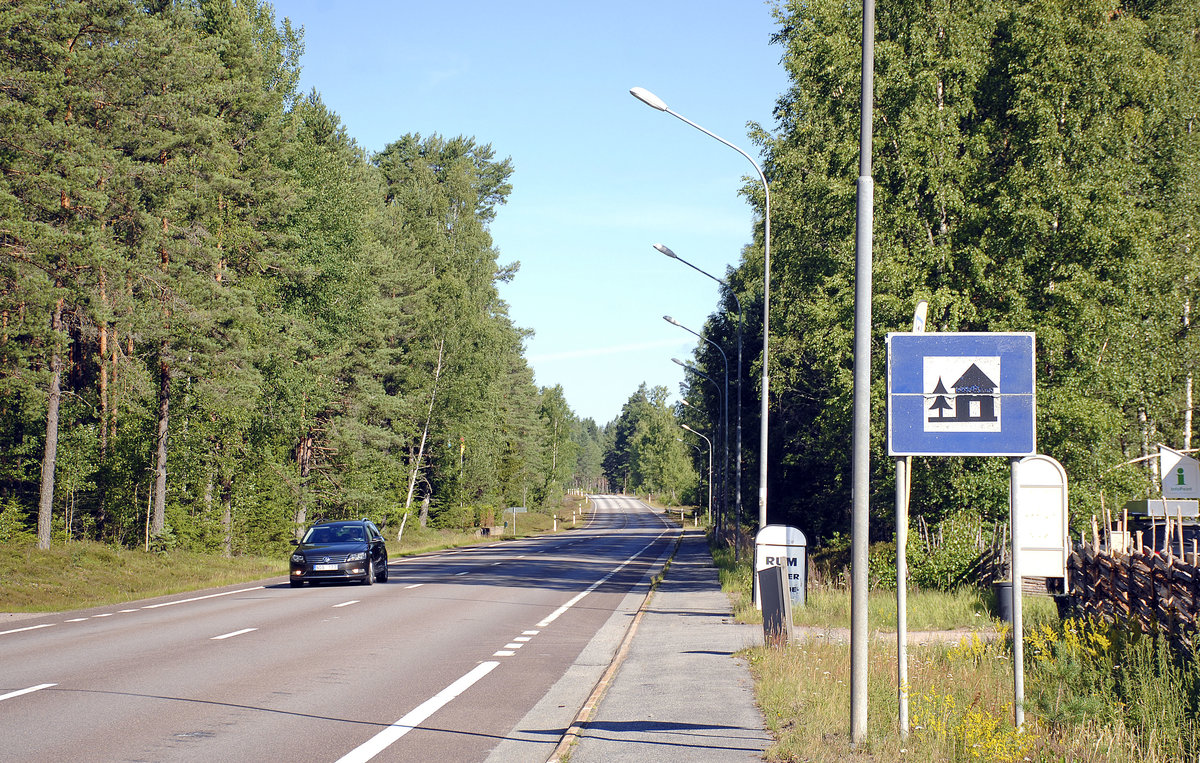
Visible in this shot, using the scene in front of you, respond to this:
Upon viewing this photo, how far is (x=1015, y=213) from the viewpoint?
2130 cm

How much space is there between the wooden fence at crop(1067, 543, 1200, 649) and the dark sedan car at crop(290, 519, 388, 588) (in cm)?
1676

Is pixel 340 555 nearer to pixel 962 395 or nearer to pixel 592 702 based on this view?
pixel 592 702

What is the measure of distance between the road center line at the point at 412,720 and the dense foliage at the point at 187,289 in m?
18.5

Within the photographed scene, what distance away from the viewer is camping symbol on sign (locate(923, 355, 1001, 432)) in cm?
732

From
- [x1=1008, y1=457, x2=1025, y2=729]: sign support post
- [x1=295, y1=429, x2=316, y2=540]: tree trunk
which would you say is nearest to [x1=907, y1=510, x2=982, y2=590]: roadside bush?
[x1=1008, y1=457, x2=1025, y2=729]: sign support post

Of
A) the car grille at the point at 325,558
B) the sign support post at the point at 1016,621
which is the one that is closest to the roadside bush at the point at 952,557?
the car grille at the point at 325,558

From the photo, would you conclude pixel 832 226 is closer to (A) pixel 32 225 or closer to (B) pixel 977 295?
(B) pixel 977 295

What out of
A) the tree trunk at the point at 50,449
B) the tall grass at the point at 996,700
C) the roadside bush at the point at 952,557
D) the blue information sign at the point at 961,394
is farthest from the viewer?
the tree trunk at the point at 50,449

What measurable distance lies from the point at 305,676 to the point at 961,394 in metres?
7.71

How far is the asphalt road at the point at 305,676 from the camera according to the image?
7953 mm

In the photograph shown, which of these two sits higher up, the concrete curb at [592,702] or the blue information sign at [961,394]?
the blue information sign at [961,394]

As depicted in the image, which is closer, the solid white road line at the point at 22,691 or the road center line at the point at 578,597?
the solid white road line at the point at 22,691

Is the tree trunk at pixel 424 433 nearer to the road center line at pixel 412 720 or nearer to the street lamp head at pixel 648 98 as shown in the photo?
Result: the street lamp head at pixel 648 98

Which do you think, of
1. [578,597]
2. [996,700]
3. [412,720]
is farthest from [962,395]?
[578,597]
